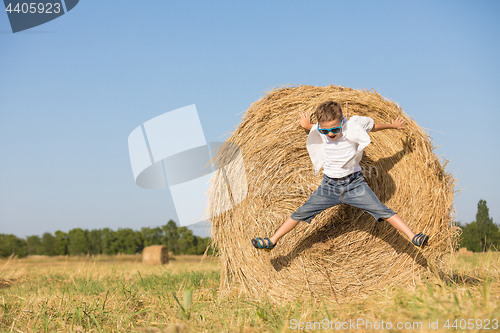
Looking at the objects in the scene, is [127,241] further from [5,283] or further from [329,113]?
[329,113]

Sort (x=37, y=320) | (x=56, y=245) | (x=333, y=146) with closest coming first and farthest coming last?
(x=37, y=320), (x=333, y=146), (x=56, y=245)

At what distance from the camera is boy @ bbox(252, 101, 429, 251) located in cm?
342

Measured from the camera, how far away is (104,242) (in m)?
26.3

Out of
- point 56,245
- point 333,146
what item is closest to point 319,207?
point 333,146

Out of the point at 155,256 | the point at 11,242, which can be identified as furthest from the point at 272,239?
the point at 11,242

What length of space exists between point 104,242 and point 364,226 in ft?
84.7

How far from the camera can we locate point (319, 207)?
3566 millimetres

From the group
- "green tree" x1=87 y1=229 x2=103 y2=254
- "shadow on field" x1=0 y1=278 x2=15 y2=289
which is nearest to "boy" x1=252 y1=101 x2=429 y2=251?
"shadow on field" x1=0 y1=278 x2=15 y2=289

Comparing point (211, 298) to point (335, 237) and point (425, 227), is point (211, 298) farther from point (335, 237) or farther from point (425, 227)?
point (425, 227)

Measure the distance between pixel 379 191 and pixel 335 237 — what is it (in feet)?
2.40

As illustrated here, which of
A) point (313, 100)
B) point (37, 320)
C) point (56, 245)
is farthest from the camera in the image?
point (56, 245)

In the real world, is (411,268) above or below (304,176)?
below

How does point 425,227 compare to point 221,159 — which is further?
point 221,159

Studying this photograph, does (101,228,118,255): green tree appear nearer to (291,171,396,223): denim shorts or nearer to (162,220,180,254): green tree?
(162,220,180,254): green tree
